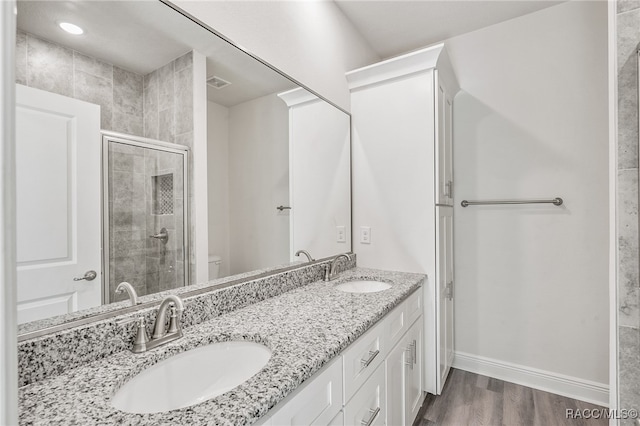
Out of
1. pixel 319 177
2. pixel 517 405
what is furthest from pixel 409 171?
pixel 517 405

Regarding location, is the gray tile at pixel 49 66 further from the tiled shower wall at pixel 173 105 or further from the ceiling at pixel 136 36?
the tiled shower wall at pixel 173 105

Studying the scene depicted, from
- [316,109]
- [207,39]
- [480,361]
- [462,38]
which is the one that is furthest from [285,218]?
[462,38]

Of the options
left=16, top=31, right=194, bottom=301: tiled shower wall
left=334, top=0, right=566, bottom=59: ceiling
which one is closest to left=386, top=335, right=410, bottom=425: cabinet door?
left=16, top=31, right=194, bottom=301: tiled shower wall

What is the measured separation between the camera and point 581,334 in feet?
6.51

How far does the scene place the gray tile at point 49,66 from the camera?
71 centimetres

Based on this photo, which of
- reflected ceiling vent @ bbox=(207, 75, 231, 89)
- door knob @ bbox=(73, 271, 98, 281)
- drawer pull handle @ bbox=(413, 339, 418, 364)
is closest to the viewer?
door knob @ bbox=(73, 271, 98, 281)

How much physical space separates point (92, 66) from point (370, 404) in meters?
1.42

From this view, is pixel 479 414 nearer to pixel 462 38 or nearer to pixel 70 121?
pixel 70 121

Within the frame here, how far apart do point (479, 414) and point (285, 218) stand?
1651mm

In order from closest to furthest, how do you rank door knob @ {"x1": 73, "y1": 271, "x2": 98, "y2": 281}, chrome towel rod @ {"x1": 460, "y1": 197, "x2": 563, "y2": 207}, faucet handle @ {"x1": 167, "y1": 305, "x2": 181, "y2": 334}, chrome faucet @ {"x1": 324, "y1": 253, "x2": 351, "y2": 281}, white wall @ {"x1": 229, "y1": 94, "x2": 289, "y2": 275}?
door knob @ {"x1": 73, "y1": 271, "x2": 98, "y2": 281} < faucet handle @ {"x1": 167, "y1": 305, "x2": 181, "y2": 334} < white wall @ {"x1": 229, "y1": 94, "x2": 289, "y2": 275} < chrome faucet @ {"x1": 324, "y1": 253, "x2": 351, "y2": 281} < chrome towel rod @ {"x1": 460, "y1": 197, "x2": 563, "y2": 207}

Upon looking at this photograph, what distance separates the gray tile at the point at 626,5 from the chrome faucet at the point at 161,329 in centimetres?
181

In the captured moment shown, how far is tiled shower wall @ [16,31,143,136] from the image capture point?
27.7 inches

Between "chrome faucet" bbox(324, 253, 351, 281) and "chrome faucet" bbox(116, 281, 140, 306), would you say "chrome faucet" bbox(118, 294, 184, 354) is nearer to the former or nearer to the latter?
"chrome faucet" bbox(116, 281, 140, 306)

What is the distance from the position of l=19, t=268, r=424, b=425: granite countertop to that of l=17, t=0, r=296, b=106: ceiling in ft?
2.73
